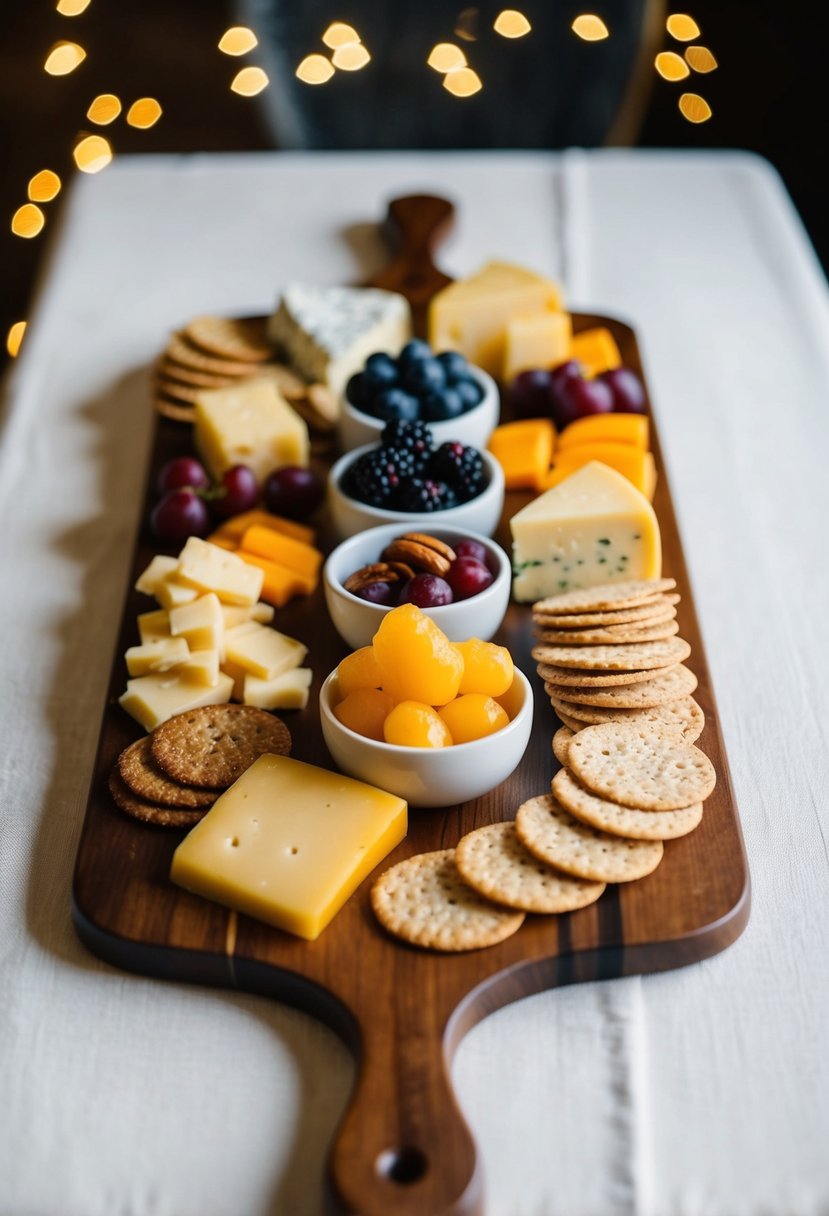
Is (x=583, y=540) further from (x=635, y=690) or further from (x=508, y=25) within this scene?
(x=508, y=25)

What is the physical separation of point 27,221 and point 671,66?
2.40 meters

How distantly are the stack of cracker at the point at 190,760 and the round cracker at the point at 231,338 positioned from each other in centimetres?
91

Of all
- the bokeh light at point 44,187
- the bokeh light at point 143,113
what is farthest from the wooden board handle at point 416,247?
the bokeh light at point 143,113

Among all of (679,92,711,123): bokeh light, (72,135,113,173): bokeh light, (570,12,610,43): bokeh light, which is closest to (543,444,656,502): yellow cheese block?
(570,12,610,43): bokeh light

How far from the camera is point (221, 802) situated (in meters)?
1.23

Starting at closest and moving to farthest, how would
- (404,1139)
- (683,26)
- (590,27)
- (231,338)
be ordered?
(404,1139)
(231,338)
(590,27)
(683,26)

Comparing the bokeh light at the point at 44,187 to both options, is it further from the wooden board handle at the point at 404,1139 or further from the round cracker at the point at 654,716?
the wooden board handle at the point at 404,1139

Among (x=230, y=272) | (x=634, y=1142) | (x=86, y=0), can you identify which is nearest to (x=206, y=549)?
(x=634, y=1142)

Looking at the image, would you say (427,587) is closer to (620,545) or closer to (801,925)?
(620,545)

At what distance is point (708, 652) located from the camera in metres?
1.56

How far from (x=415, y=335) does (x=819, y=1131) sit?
154 cm

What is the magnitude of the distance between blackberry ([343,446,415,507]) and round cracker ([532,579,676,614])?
0.79 feet

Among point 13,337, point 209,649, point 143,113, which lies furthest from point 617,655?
point 143,113

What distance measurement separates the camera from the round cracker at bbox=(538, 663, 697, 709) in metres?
1.35
